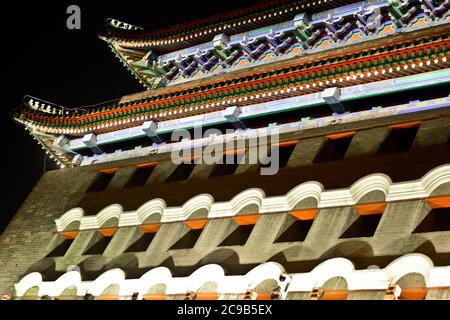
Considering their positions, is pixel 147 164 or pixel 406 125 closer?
pixel 406 125

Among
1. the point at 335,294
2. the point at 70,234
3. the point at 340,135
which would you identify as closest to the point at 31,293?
the point at 70,234

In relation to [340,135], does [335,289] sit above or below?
below

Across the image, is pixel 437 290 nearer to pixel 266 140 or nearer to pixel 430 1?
pixel 266 140

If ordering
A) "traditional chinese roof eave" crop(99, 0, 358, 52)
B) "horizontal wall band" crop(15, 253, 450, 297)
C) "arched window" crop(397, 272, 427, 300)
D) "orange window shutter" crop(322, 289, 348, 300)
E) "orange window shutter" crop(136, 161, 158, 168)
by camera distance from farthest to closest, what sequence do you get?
"traditional chinese roof eave" crop(99, 0, 358, 52) → "orange window shutter" crop(136, 161, 158, 168) → "orange window shutter" crop(322, 289, 348, 300) → "horizontal wall band" crop(15, 253, 450, 297) → "arched window" crop(397, 272, 427, 300)

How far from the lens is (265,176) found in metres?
19.6

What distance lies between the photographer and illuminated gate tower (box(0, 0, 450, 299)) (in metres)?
15.6

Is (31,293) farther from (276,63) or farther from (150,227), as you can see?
(276,63)

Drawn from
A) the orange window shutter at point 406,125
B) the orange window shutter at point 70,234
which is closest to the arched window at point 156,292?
the orange window shutter at point 70,234

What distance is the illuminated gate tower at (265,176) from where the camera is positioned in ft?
51.2

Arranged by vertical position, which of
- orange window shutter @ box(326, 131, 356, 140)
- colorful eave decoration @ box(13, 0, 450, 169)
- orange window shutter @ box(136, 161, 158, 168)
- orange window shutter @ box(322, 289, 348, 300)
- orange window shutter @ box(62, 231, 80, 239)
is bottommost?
orange window shutter @ box(322, 289, 348, 300)

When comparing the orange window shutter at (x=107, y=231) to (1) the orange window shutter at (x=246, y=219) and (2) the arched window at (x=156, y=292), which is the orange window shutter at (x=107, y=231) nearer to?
(2) the arched window at (x=156, y=292)

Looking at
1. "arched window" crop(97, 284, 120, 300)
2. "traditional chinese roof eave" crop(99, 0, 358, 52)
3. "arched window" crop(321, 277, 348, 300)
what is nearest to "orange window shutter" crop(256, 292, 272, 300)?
"arched window" crop(321, 277, 348, 300)

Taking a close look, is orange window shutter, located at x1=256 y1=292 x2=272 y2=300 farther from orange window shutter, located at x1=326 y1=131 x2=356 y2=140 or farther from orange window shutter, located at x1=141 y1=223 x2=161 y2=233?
orange window shutter, located at x1=326 y1=131 x2=356 y2=140


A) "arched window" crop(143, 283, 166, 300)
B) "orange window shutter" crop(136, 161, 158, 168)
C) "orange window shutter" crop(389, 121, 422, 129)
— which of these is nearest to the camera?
"arched window" crop(143, 283, 166, 300)
